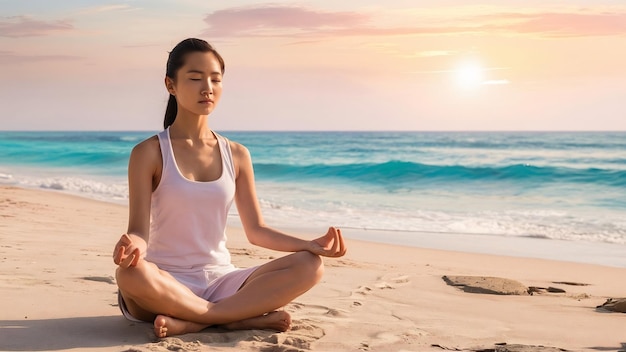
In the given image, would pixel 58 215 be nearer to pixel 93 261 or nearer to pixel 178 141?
pixel 93 261

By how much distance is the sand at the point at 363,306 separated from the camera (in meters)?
4.08

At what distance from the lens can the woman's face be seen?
410 centimetres

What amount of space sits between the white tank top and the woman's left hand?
1.75ft

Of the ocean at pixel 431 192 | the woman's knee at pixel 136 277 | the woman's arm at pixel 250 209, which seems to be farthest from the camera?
the ocean at pixel 431 192

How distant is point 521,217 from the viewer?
45.2 feet

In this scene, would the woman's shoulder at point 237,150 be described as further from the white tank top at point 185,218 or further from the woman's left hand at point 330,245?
the woman's left hand at point 330,245

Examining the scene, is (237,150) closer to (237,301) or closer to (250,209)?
(250,209)

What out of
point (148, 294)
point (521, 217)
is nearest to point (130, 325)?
point (148, 294)

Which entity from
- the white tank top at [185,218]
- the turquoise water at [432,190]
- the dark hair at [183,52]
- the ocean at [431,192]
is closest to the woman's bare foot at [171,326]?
the white tank top at [185,218]

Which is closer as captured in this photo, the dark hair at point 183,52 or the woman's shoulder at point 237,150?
the dark hair at point 183,52

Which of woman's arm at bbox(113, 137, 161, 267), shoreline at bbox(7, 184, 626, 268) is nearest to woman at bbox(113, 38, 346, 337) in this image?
woman's arm at bbox(113, 137, 161, 267)

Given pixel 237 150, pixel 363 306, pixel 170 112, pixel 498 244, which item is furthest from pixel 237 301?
pixel 498 244

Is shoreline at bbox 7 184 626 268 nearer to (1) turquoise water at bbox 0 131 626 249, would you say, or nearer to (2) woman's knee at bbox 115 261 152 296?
(1) turquoise water at bbox 0 131 626 249

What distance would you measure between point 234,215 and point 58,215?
275 cm
